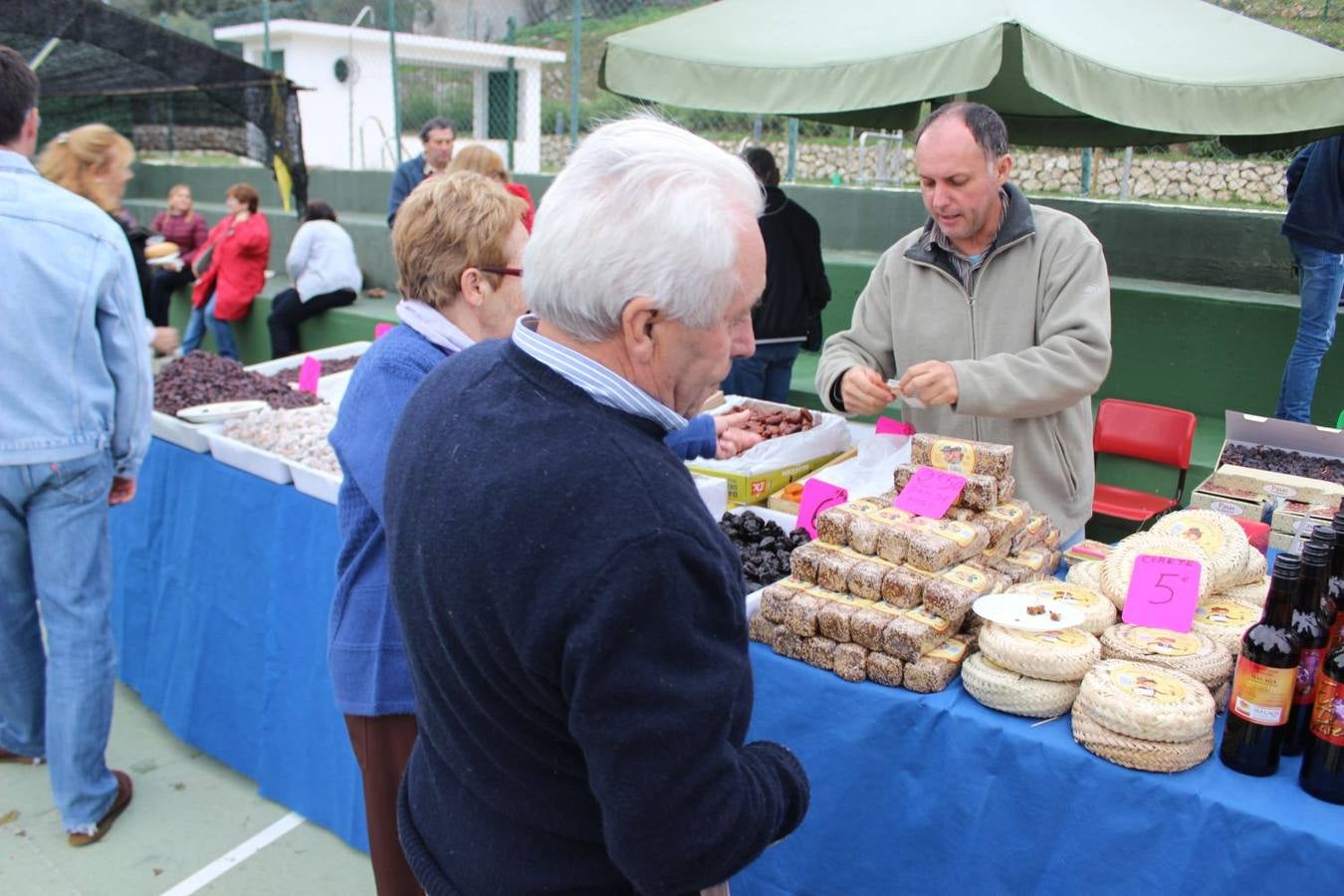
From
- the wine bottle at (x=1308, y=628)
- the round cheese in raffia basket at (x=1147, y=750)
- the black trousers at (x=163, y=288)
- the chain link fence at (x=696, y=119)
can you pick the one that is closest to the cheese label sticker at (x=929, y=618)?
the round cheese in raffia basket at (x=1147, y=750)

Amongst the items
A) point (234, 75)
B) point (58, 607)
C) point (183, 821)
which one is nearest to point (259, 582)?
point (58, 607)

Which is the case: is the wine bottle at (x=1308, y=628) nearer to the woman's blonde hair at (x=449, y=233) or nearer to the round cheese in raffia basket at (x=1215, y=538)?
the round cheese in raffia basket at (x=1215, y=538)

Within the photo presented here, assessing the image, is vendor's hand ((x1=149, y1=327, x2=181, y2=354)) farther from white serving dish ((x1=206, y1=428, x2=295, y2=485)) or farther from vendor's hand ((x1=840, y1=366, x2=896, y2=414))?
vendor's hand ((x1=840, y1=366, x2=896, y2=414))

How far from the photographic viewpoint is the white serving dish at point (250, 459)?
3033mm

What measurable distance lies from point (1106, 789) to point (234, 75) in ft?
30.2

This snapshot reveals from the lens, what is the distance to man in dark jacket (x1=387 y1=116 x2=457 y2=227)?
634 centimetres

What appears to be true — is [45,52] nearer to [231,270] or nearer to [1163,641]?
[231,270]

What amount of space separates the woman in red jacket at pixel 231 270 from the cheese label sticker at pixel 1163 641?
7.95m

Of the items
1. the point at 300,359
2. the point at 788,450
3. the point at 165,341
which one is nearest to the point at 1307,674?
the point at 788,450

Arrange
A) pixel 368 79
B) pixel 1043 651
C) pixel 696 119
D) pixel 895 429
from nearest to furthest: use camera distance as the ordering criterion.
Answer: pixel 1043 651 < pixel 895 429 < pixel 696 119 < pixel 368 79

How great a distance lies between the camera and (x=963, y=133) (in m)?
2.39

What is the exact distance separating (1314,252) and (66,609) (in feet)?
18.3

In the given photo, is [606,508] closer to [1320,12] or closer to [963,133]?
[963,133]

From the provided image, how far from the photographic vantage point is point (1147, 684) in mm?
1598
